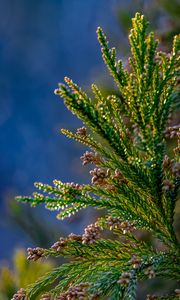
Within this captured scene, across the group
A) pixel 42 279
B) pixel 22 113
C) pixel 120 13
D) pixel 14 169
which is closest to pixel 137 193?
pixel 42 279

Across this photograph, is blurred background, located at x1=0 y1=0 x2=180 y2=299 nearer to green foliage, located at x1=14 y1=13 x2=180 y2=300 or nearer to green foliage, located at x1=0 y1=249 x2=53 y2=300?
green foliage, located at x1=0 y1=249 x2=53 y2=300

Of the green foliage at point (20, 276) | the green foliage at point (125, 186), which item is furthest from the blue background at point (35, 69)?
the green foliage at point (125, 186)

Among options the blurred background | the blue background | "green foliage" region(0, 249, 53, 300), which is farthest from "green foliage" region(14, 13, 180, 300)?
the blue background

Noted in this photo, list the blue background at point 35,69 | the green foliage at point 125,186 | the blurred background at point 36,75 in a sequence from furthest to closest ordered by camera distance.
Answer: the blue background at point 35,69, the blurred background at point 36,75, the green foliage at point 125,186

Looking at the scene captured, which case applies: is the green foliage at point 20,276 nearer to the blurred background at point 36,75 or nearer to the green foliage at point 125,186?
the green foliage at point 125,186

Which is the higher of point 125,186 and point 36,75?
point 36,75

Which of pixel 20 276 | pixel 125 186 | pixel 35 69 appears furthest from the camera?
pixel 35 69

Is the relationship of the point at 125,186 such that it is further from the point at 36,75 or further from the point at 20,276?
the point at 36,75

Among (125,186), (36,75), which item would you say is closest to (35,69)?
(36,75)
